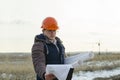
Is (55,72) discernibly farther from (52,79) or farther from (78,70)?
(78,70)

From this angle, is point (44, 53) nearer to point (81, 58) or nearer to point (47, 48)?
point (47, 48)

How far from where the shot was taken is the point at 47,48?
4.95 m

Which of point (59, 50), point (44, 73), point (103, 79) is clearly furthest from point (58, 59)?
point (103, 79)

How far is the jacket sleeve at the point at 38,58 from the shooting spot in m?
4.70

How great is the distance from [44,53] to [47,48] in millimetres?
76

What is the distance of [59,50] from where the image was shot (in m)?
5.12

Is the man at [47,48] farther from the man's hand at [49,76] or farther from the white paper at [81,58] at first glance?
the man's hand at [49,76]

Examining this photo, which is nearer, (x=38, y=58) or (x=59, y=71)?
(x=59, y=71)

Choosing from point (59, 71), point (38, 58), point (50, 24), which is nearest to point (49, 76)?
point (59, 71)

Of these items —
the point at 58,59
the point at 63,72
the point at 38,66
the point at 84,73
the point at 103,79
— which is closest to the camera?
the point at 63,72

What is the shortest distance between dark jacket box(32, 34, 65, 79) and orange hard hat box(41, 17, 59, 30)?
136 millimetres

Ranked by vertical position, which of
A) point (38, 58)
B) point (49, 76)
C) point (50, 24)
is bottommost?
point (49, 76)

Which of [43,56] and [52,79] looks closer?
[52,79]

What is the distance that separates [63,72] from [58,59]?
0.72 m
